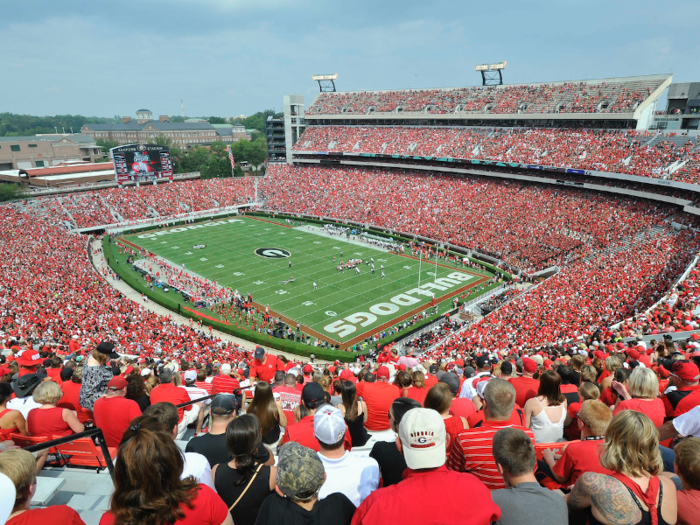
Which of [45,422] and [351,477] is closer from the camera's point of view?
[351,477]

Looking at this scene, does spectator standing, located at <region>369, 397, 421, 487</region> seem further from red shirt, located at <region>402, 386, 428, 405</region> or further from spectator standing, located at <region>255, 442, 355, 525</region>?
red shirt, located at <region>402, 386, 428, 405</region>

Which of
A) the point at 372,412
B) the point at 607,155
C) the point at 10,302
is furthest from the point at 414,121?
the point at 372,412

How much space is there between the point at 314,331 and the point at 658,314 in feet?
60.0

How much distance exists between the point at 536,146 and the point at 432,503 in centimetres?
5087

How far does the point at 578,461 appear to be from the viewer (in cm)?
386

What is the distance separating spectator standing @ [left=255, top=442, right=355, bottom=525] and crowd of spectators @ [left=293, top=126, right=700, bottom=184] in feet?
129

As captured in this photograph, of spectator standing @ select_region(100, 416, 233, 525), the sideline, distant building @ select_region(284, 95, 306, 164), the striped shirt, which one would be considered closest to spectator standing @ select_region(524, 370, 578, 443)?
the striped shirt

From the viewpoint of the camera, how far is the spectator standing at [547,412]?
5434 mm

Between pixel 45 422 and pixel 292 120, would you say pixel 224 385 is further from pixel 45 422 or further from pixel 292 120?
pixel 292 120

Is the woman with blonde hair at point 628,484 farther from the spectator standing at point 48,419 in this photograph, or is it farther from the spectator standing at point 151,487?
the spectator standing at point 48,419

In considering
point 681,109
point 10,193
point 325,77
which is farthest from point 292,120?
point 681,109

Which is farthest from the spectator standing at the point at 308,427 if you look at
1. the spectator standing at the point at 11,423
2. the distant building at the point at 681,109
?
the distant building at the point at 681,109

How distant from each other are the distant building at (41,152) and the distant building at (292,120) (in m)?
52.8

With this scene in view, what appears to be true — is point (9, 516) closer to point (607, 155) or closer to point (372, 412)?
point (372, 412)
